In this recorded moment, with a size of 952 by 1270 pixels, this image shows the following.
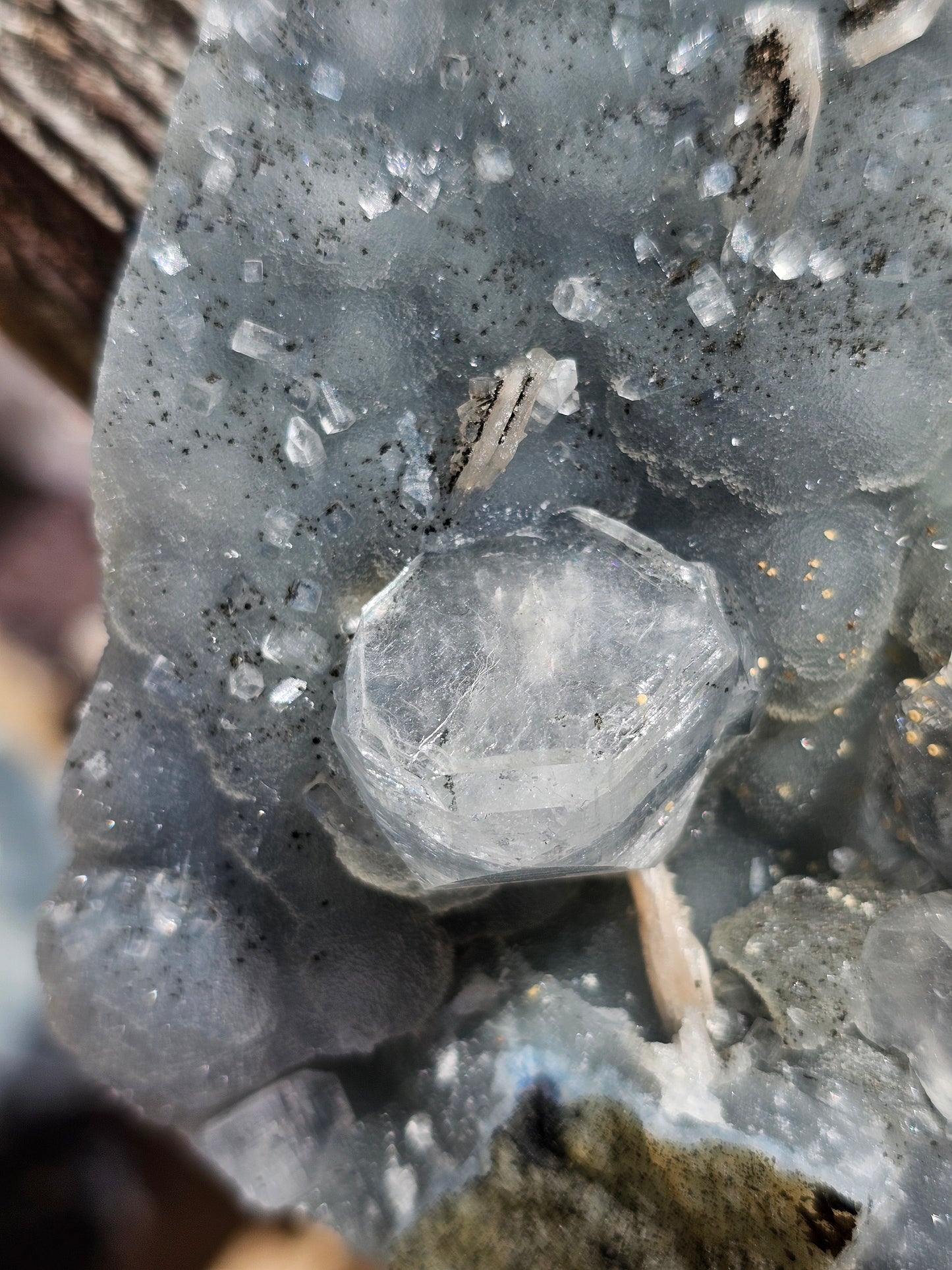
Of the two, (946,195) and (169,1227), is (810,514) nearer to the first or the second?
(946,195)

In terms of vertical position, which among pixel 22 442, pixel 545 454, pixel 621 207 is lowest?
pixel 22 442

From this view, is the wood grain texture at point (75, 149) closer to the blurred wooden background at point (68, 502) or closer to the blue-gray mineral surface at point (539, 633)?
the blurred wooden background at point (68, 502)

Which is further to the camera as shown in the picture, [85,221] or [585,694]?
[85,221]

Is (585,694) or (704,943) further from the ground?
(585,694)

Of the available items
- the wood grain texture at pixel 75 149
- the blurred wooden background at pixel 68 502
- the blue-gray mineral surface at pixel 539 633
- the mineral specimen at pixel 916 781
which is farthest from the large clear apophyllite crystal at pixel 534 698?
the wood grain texture at pixel 75 149

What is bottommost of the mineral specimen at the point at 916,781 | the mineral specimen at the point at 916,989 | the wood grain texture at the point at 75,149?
the mineral specimen at the point at 916,989

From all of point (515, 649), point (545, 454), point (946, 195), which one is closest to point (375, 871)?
point (515, 649)

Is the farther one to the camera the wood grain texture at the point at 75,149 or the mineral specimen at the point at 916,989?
the wood grain texture at the point at 75,149

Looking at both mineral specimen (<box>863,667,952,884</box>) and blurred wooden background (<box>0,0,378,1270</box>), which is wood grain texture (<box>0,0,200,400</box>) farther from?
mineral specimen (<box>863,667,952,884</box>)
